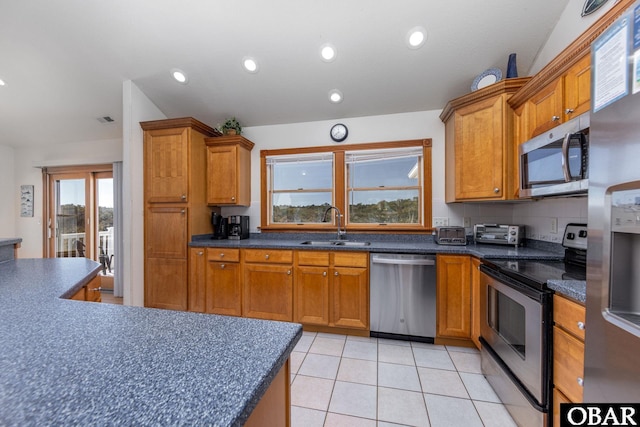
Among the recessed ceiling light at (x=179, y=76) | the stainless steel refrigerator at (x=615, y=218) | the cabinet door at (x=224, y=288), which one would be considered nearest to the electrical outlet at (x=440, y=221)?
the stainless steel refrigerator at (x=615, y=218)

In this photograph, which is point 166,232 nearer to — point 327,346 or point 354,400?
point 327,346

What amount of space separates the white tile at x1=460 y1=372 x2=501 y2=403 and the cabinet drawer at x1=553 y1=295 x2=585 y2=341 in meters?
0.77

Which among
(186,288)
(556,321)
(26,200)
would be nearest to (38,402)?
(556,321)

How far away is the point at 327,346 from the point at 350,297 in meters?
0.48

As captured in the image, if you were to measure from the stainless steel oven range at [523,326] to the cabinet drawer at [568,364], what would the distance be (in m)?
0.03

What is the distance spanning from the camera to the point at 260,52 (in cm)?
234

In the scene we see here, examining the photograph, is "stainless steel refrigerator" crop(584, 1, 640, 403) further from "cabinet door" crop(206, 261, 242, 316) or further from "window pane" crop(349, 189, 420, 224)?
"cabinet door" crop(206, 261, 242, 316)

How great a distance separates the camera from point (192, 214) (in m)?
2.80

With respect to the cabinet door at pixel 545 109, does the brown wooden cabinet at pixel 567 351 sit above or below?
below

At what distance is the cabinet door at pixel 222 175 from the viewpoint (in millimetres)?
2977

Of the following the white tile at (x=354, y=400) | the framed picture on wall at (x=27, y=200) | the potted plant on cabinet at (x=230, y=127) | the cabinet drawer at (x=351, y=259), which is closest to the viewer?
the white tile at (x=354, y=400)

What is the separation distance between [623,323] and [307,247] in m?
2.00

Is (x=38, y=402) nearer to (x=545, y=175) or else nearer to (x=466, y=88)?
(x=545, y=175)

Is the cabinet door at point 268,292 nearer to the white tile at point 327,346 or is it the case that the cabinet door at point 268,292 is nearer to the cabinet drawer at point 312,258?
the cabinet drawer at point 312,258
